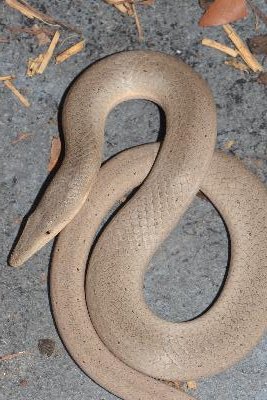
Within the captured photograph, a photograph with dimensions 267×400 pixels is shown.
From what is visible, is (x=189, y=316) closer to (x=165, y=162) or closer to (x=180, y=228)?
(x=180, y=228)

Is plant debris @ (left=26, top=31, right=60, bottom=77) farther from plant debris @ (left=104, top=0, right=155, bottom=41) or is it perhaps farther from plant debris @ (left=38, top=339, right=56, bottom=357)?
plant debris @ (left=38, top=339, right=56, bottom=357)

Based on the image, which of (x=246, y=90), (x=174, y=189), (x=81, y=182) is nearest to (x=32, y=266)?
(x=81, y=182)

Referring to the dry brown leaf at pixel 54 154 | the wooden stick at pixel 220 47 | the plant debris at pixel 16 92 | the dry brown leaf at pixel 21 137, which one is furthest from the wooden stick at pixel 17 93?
the wooden stick at pixel 220 47

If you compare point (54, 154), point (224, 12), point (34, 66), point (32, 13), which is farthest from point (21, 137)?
point (224, 12)

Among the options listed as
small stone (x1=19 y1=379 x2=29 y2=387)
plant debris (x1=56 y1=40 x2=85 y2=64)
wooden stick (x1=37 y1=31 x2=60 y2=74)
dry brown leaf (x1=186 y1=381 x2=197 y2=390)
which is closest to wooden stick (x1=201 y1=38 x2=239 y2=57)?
plant debris (x1=56 y1=40 x2=85 y2=64)

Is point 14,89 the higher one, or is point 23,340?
A: point 14,89

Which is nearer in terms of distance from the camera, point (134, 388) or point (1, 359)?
point (134, 388)
